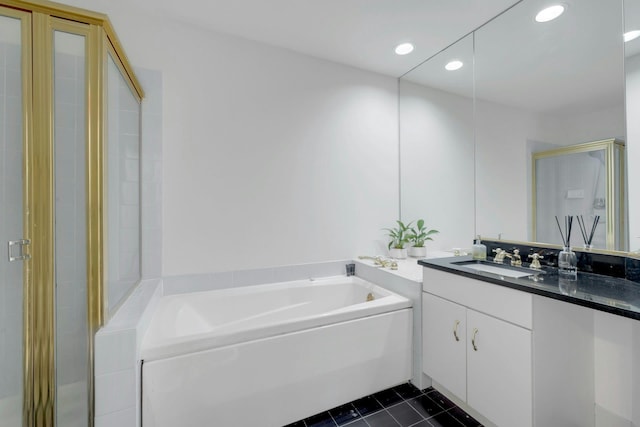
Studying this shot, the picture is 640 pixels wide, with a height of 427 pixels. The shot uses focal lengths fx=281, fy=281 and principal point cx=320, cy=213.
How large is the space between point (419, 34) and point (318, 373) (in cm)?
250

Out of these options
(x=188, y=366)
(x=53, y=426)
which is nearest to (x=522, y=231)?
(x=188, y=366)

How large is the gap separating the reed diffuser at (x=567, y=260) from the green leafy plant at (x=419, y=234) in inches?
44.7

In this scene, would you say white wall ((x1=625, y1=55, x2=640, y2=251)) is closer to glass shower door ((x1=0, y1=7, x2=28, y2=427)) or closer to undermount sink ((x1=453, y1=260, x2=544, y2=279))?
undermount sink ((x1=453, y1=260, x2=544, y2=279))

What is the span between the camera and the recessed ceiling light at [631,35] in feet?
4.56

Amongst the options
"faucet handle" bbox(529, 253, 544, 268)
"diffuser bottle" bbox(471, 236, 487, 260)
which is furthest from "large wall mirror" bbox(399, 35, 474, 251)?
"faucet handle" bbox(529, 253, 544, 268)

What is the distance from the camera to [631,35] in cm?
141

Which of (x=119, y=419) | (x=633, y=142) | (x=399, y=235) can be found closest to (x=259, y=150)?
(x=399, y=235)

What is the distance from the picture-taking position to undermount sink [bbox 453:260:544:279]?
1.61m

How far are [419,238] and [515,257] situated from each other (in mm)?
972

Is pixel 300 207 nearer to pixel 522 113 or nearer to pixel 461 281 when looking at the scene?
pixel 461 281

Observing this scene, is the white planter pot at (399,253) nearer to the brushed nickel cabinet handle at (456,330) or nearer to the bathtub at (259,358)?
the bathtub at (259,358)

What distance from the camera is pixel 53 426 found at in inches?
46.5

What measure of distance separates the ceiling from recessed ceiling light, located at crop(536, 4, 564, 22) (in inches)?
8.0

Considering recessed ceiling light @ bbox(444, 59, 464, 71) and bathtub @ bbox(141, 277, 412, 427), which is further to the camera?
recessed ceiling light @ bbox(444, 59, 464, 71)
